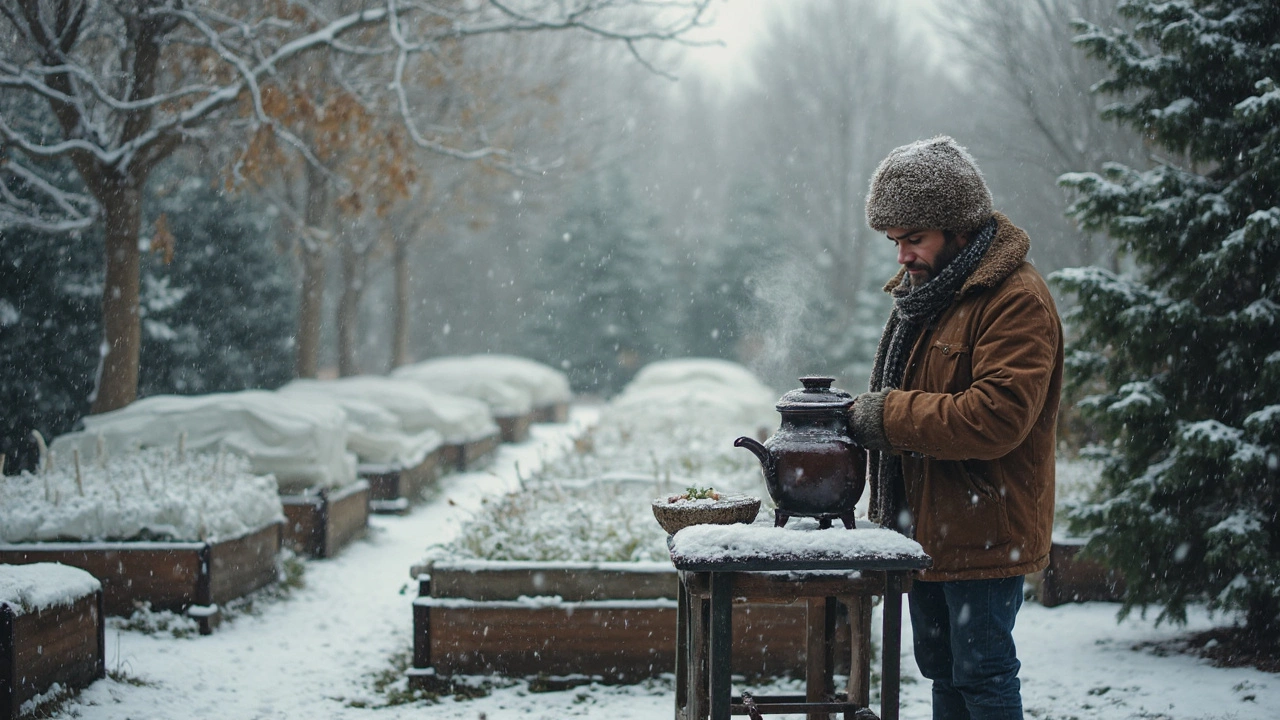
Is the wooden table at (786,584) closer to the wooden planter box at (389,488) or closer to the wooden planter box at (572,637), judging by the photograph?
the wooden planter box at (572,637)

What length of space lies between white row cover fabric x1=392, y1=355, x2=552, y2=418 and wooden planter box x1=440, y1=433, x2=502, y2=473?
2.42 m

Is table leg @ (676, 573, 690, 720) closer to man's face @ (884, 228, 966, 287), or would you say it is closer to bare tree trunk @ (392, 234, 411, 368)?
man's face @ (884, 228, 966, 287)

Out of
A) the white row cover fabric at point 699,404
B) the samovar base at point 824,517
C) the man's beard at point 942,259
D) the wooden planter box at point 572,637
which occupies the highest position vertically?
the man's beard at point 942,259

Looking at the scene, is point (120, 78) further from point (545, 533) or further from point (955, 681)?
point (955, 681)

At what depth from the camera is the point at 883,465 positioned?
3258 millimetres

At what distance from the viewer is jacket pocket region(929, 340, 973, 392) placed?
9.78 ft

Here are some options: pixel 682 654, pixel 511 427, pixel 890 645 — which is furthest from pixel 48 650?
pixel 511 427

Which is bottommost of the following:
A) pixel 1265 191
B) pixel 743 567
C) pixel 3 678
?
pixel 3 678

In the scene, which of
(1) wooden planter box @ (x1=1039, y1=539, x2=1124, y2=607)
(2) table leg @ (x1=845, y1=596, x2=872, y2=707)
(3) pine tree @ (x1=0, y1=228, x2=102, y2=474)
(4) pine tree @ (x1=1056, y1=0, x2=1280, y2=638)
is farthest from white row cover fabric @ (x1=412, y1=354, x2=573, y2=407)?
(2) table leg @ (x1=845, y1=596, x2=872, y2=707)

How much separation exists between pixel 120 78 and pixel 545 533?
6.48m

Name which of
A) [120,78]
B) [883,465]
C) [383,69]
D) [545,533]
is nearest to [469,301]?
[383,69]

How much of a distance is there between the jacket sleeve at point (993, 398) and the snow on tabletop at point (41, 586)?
3655mm

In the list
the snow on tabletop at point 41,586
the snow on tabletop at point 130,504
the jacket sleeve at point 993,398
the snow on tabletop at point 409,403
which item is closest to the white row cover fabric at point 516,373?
the snow on tabletop at point 409,403

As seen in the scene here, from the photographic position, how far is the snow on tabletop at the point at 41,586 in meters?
4.15
